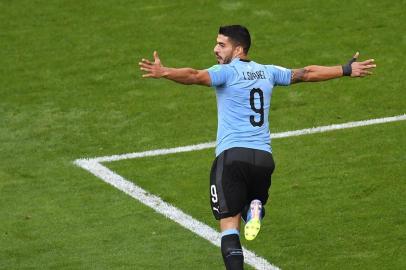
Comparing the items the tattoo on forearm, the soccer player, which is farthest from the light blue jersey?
the tattoo on forearm

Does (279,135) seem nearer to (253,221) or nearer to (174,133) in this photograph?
(174,133)

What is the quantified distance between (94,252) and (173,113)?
4595 mm

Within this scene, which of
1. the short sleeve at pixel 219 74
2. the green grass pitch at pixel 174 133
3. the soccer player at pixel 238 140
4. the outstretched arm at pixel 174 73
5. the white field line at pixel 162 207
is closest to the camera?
the outstretched arm at pixel 174 73

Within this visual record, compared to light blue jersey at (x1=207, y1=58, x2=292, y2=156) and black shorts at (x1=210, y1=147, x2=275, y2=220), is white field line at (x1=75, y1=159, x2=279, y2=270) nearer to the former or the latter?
black shorts at (x1=210, y1=147, x2=275, y2=220)

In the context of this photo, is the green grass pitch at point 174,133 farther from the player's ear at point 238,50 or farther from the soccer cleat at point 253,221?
the player's ear at point 238,50

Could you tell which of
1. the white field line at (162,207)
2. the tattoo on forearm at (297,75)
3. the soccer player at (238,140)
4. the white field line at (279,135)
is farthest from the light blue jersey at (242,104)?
the white field line at (279,135)

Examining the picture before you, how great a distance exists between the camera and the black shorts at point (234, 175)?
1189 centimetres

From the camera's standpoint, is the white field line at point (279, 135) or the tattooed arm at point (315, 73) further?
the white field line at point (279, 135)

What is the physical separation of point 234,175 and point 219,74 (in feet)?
3.22

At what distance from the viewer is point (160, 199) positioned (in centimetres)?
1500

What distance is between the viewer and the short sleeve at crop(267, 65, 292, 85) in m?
12.3

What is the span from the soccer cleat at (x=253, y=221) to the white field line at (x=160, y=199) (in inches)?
40.1

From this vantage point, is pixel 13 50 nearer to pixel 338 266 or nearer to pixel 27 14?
pixel 27 14

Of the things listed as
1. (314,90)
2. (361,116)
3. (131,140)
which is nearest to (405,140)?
(361,116)
